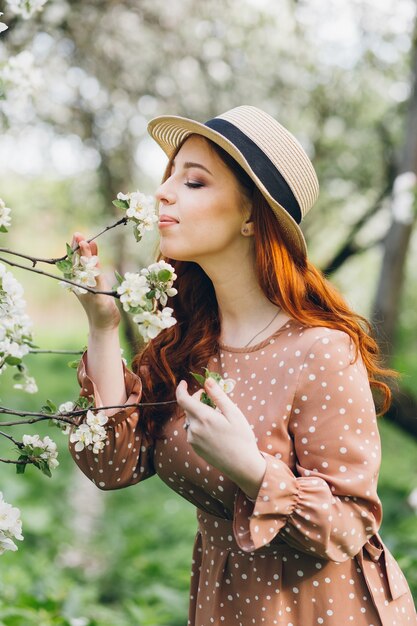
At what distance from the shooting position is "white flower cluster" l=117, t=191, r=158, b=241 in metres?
1.51

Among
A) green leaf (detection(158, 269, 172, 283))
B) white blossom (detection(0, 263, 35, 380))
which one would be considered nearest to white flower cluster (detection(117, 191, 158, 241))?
green leaf (detection(158, 269, 172, 283))

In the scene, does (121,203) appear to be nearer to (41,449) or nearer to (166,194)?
(166,194)

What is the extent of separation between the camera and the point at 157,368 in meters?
2.02

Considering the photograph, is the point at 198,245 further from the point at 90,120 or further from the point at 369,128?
the point at 369,128

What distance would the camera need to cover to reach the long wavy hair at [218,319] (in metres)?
1.86

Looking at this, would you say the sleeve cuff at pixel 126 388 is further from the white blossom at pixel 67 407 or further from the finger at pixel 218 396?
the finger at pixel 218 396

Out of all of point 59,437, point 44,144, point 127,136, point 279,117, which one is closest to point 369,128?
point 279,117

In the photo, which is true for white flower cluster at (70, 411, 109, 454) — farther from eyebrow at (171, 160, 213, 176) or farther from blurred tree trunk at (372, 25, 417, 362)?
blurred tree trunk at (372, 25, 417, 362)

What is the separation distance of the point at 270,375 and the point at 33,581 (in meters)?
2.87

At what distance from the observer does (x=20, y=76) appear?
4.44 feet

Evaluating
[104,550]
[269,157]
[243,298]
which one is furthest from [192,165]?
[104,550]

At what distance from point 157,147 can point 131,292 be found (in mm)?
5257

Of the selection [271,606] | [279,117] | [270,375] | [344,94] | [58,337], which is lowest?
[271,606]

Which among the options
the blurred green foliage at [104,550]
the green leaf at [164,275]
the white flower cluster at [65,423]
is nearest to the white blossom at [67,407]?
the white flower cluster at [65,423]
